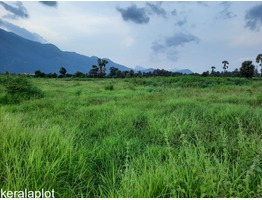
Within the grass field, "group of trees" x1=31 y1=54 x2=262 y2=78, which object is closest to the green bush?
the grass field

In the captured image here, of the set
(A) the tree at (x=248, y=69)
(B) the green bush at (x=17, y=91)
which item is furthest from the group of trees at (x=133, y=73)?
(B) the green bush at (x=17, y=91)

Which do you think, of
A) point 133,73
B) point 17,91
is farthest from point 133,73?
point 17,91

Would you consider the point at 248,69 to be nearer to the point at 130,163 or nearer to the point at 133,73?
the point at 133,73

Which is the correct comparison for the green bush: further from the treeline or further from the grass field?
the treeline

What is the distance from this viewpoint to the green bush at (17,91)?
10.3 m

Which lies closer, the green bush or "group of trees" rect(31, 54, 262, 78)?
the green bush

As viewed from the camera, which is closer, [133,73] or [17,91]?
[17,91]

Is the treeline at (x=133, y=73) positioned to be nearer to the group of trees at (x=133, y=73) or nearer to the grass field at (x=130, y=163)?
the group of trees at (x=133, y=73)

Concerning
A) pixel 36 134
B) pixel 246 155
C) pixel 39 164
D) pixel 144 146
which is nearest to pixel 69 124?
pixel 36 134

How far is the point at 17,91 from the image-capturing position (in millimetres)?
11500

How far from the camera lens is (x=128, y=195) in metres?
2.39

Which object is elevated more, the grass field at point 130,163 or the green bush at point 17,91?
the green bush at point 17,91

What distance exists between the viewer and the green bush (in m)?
10.3

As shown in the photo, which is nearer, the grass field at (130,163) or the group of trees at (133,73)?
the grass field at (130,163)
